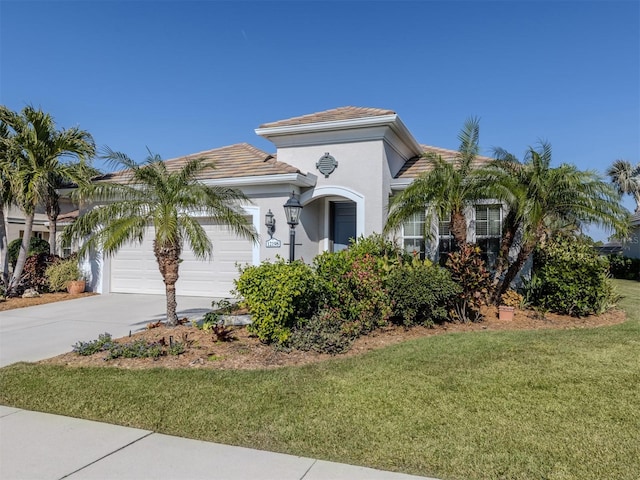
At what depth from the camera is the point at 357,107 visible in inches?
524

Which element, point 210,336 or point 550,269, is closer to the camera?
point 210,336

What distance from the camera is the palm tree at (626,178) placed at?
110ft

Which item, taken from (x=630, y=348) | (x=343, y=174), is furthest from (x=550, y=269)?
(x=343, y=174)

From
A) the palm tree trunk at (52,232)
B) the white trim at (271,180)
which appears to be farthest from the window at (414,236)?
the palm tree trunk at (52,232)

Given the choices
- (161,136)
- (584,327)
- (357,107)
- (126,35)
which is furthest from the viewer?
(161,136)

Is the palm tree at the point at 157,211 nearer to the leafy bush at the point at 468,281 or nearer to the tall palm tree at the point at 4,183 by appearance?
the leafy bush at the point at 468,281

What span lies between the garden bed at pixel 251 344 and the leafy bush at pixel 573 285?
28cm

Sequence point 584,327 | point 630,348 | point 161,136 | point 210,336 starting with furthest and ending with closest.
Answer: point 161,136 → point 584,327 → point 210,336 → point 630,348

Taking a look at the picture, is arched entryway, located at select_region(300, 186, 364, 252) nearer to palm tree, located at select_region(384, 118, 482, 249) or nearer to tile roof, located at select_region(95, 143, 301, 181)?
tile roof, located at select_region(95, 143, 301, 181)

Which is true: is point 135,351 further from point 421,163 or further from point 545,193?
point 421,163

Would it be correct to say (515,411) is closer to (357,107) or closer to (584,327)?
(584,327)

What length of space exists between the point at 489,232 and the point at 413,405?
341 inches

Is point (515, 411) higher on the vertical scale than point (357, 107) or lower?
lower

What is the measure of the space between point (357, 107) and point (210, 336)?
30.5 ft
